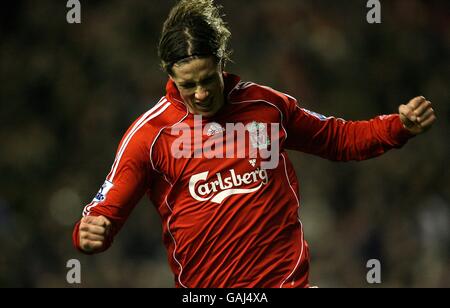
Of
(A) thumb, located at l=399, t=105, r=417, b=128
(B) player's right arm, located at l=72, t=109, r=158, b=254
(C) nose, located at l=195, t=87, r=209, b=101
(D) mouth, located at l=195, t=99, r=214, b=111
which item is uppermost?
(C) nose, located at l=195, t=87, r=209, b=101

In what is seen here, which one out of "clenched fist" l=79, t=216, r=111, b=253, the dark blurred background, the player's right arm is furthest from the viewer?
the dark blurred background

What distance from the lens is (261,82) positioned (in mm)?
7516

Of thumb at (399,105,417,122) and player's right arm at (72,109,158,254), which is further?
thumb at (399,105,417,122)

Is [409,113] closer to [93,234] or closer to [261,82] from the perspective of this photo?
[93,234]

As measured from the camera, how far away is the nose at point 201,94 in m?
3.34

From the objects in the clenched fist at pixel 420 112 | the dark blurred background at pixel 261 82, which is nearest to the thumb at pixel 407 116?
the clenched fist at pixel 420 112

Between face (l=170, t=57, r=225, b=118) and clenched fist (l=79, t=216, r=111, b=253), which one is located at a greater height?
face (l=170, t=57, r=225, b=118)

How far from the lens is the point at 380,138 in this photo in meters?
3.60

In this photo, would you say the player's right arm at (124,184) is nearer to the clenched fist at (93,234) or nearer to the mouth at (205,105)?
the clenched fist at (93,234)

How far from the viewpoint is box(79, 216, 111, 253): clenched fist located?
10.5ft

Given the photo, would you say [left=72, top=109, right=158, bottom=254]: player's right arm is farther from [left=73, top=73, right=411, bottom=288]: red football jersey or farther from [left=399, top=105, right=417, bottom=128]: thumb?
[left=399, top=105, right=417, bottom=128]: thumb

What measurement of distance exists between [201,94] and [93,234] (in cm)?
66

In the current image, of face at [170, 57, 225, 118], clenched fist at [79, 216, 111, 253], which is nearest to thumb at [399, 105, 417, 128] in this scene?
face at [170, 57, 225, 118]

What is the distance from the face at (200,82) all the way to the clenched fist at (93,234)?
58cm
